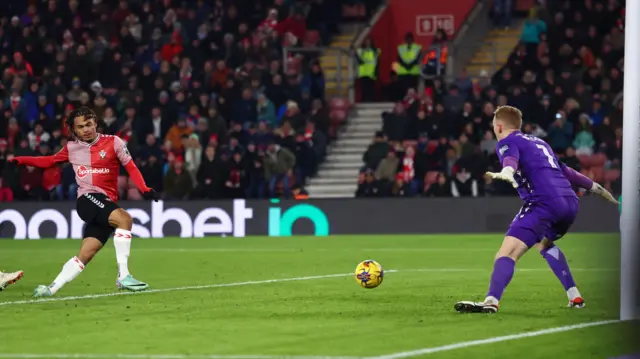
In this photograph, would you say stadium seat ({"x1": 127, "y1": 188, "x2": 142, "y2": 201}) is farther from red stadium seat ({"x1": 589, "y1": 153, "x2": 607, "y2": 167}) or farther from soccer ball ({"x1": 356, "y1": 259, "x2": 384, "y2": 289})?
soccer ball ({"x1": 356, "y1": 259, "x2": 384, "y2": 289})

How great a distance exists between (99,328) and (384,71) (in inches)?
936

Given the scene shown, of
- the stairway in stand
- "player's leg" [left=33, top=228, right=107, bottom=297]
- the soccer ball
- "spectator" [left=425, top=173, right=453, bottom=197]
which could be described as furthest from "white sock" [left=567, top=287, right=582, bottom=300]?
the stairway in stand

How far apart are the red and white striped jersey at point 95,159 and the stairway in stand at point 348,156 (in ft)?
50.1

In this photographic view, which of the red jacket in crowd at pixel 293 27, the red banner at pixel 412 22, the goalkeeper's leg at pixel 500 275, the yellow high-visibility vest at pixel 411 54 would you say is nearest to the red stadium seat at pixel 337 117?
the yellow high-visibility vest at pixel 411 54

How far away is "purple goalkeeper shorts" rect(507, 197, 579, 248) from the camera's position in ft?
35.9

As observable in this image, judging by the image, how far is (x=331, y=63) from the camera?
108ft

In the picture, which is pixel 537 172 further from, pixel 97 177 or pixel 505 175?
pixel 97 177

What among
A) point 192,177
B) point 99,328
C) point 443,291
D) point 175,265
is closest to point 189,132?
point 192,177

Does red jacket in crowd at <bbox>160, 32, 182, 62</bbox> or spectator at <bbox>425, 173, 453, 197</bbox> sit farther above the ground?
red jacket in crowd at <bbox>160, 32, 182, 62</bbox>

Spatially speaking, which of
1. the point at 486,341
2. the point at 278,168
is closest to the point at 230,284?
the point at 486,341

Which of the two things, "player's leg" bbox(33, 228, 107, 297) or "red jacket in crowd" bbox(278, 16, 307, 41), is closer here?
"player's leg" bbox(33, 228, 107, 297)

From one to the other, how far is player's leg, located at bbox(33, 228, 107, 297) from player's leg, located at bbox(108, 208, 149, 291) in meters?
0.13

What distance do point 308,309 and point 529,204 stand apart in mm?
2136

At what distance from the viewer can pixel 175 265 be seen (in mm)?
18422
